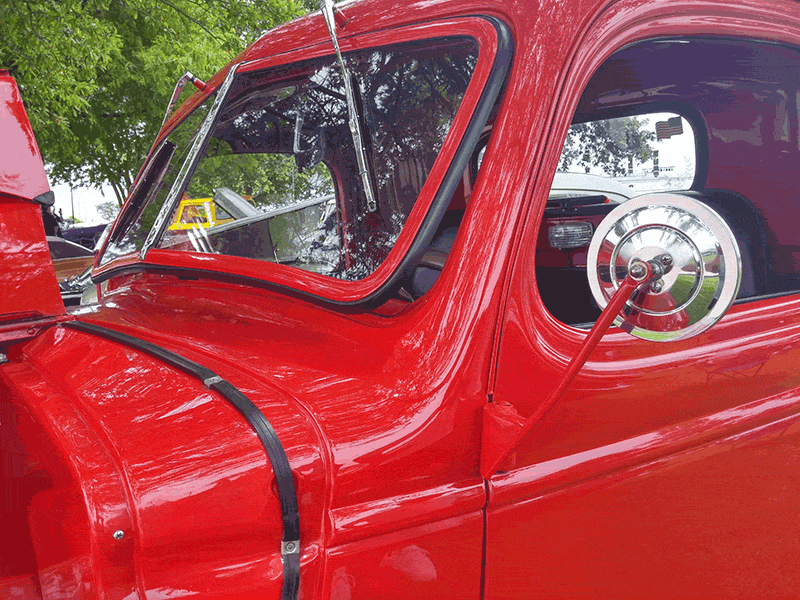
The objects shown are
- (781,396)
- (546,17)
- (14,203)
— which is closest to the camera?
(546,17)

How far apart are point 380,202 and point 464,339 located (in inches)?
19.0

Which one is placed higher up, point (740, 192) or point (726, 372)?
point (740, 192)

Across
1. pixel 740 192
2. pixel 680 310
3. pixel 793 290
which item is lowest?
pixel 793 290

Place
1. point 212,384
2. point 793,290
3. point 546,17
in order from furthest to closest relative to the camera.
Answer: point 793,290, point 546,17, point 212,384

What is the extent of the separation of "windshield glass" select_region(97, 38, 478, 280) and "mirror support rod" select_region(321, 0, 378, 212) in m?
0.01

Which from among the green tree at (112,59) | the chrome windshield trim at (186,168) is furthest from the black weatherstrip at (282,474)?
the green tree at (112,59)

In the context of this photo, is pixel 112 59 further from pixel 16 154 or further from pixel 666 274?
pixel 666 274

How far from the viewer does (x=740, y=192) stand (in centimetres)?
219

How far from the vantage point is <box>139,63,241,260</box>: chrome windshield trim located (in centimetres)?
208

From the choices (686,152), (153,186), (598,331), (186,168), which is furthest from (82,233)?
(598,331)

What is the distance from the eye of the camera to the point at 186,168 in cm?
211

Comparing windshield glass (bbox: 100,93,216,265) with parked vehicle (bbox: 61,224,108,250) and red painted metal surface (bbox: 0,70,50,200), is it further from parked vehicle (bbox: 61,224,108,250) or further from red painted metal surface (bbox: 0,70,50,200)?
parked vehicle (bbox: 61,224,108,250)

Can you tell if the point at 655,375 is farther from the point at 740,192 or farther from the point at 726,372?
the point at 740,192

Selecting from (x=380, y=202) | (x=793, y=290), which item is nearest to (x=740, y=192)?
(x=793, y=290)
